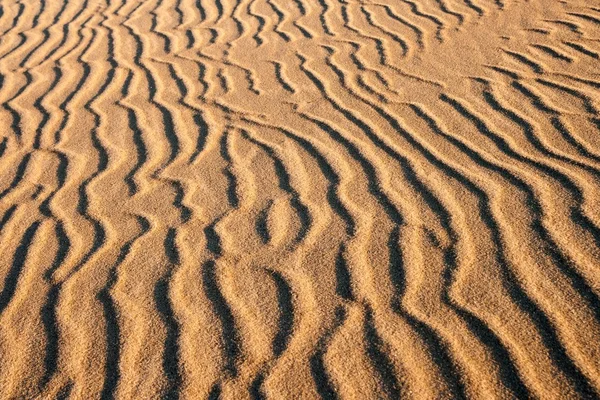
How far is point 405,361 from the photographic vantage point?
2.20 m

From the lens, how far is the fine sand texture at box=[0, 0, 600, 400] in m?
2.24

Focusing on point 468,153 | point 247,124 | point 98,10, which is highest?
point 468,153

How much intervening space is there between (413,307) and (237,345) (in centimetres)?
67

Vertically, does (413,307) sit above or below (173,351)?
above

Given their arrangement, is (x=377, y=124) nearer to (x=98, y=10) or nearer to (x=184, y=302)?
(x=184, y=302)

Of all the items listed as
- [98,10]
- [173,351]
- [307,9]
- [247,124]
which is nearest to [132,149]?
[247,124]

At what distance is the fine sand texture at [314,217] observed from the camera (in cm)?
224

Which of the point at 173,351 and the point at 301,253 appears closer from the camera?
the point at 173,351

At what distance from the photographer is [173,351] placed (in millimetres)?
2361

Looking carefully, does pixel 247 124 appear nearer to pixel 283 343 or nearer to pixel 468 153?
pixel 468 153

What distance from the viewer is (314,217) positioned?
10.0 feet

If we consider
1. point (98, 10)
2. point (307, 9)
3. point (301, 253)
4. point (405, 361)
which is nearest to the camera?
point (405, 361)

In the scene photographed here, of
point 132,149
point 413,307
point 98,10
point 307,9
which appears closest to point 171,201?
point 132,149

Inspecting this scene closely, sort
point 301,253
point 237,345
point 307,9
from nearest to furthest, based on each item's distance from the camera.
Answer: point 237,345
point 301,253
point 307,9
